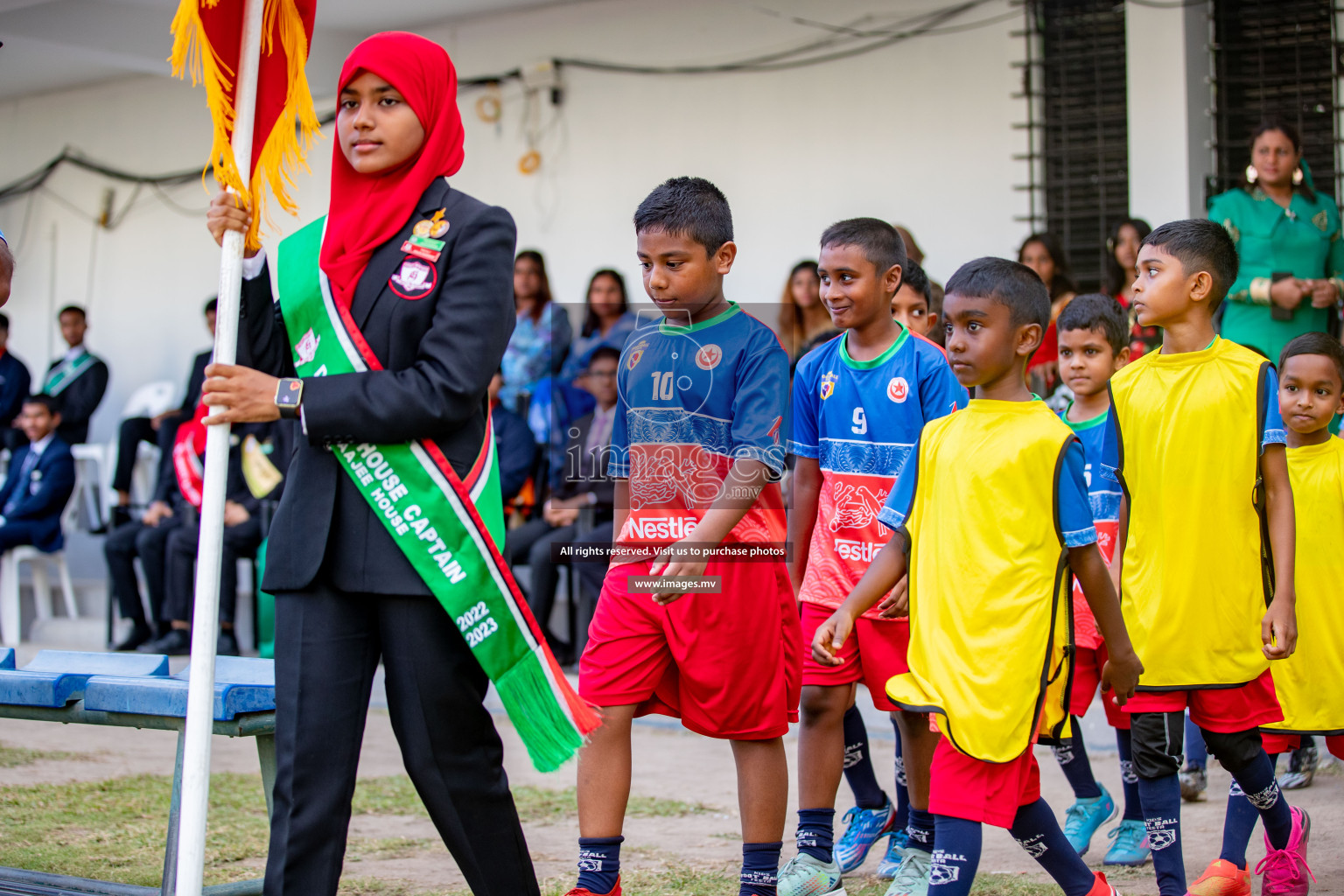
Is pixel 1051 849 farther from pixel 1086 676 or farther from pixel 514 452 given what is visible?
pixel 514 452

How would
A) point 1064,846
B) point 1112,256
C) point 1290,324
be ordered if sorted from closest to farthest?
point 1064,846
point 1290,324
point 1112,256

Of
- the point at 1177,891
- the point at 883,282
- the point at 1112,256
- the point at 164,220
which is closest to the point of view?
the point at 1177,891

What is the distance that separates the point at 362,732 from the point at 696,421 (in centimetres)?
118

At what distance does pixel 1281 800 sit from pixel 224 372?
2806 mm

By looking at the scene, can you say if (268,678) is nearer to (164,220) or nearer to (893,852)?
(893,852)

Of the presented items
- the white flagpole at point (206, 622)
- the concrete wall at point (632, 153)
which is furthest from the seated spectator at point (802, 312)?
the white flagpole at point (206, 622)

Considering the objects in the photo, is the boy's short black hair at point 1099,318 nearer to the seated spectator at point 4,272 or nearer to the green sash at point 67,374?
the seated spectator at point 4,272

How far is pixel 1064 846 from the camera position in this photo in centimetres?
298

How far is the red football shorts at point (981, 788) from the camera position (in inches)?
114

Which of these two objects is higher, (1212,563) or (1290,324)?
(1290,324)

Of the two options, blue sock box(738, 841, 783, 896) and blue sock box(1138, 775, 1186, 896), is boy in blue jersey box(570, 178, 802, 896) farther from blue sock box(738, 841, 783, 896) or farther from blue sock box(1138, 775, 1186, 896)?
blue sock box(1138, 775, 1186, 896)

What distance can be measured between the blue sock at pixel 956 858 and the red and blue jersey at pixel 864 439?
34.1 inches

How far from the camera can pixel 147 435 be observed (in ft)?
32.9

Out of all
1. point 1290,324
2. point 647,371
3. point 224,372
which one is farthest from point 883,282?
point 1290,324
